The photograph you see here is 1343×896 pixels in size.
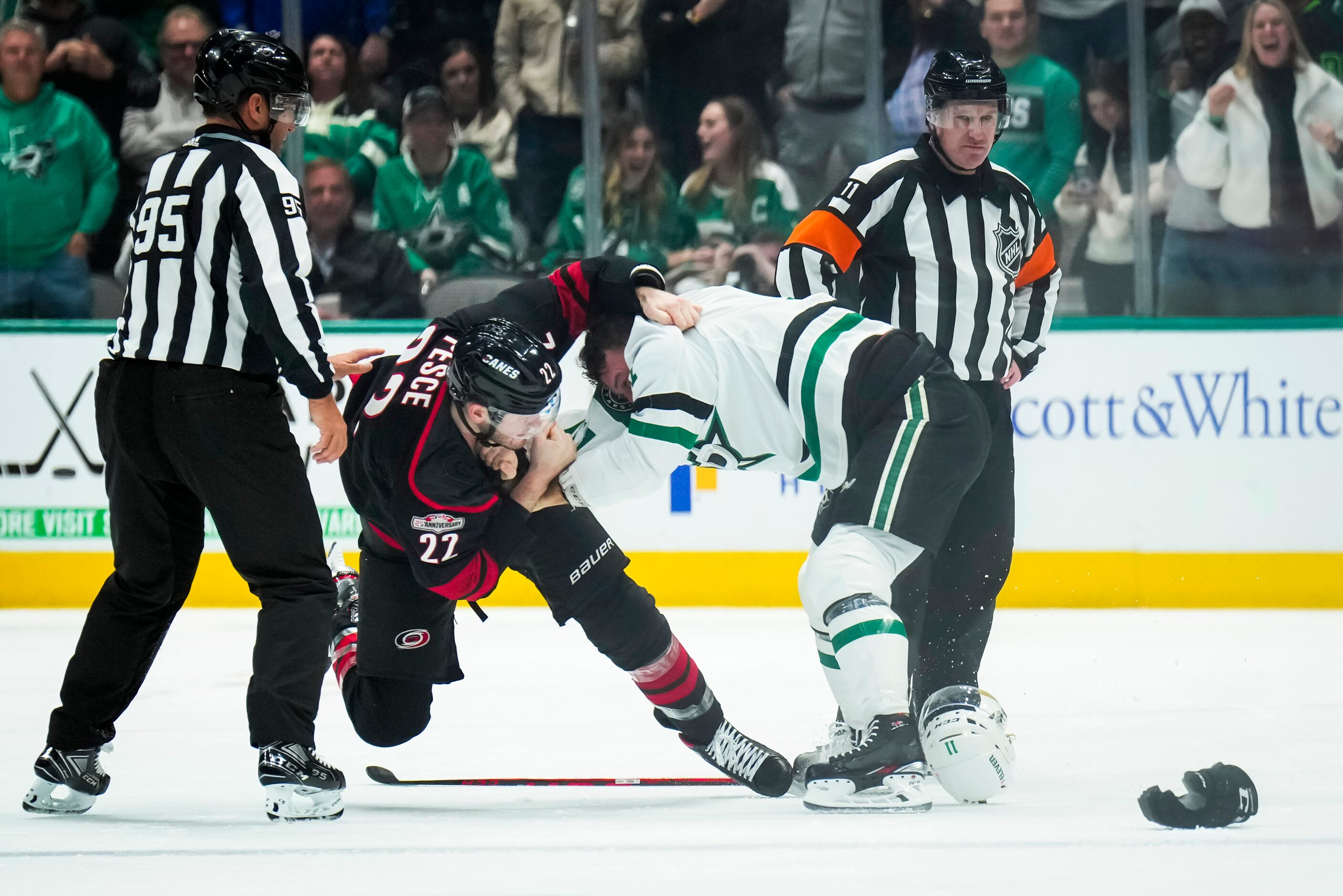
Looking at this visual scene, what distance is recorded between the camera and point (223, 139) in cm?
251

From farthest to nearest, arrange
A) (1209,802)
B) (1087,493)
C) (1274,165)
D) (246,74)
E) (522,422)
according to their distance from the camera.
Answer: (1274,165)
(1087,493)
(246,74)
(522,422)
(1209,802)

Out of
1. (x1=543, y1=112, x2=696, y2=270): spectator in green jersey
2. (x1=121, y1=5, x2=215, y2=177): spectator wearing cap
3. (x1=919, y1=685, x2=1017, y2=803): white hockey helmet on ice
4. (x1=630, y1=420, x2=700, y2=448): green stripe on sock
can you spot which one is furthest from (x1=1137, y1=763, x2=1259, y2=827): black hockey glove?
(x1=121, y1=5, x2=215, y2=177): spectator wearing cap

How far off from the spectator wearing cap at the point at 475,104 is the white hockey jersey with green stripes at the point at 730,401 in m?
3.53

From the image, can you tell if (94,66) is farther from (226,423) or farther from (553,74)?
(226,423)

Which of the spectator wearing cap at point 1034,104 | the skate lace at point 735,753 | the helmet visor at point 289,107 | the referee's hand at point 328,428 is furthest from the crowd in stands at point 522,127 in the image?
the skate lace at point 735,753

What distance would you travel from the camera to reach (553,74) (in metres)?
5.96

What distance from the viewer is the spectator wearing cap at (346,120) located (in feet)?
19.6

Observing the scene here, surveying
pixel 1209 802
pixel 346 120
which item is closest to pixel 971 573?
pixel 1209 802

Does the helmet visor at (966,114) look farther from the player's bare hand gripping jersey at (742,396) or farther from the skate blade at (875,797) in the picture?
the skate blade at (875,797)

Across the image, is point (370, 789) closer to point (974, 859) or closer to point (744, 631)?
point (974, 859)

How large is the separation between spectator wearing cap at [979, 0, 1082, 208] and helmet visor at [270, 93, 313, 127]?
12.0 ft

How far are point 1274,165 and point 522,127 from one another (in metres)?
2.87

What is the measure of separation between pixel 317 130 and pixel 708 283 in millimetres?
1668

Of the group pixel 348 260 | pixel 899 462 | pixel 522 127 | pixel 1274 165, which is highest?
pixel 522 127
